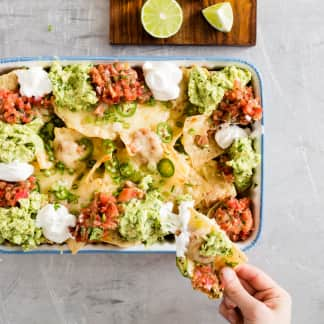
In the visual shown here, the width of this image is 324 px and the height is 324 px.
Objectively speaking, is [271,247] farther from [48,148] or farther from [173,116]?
[48,148]

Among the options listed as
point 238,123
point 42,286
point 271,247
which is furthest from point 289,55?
point 42,286

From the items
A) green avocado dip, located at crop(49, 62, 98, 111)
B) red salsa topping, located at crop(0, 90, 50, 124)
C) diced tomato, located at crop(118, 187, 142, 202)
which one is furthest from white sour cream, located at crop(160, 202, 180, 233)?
Answer: red salsa topping, located at crop(0, 90, 50, 124)

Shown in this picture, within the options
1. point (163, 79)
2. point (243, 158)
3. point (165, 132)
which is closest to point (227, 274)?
point (243, 158)

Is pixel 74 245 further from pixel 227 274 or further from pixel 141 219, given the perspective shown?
pixel 227 274

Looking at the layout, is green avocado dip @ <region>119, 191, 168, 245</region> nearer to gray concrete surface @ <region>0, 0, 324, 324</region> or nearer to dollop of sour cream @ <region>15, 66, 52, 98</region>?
gray concrete surface @ <region>0, 0, 324, 324</region>

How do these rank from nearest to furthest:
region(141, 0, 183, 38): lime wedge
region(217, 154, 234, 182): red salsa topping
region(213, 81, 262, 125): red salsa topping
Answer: region(213, 81, 262, 125): red salsa topping, region(217, 154, 234, 182): red salsa topping, region(141, 0, 183, 38): lime wedge

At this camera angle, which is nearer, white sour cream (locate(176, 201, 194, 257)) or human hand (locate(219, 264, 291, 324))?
human hand (locate(219, 264, 291, 324))

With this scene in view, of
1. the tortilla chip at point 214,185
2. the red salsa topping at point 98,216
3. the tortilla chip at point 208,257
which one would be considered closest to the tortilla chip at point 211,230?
the tortilla chip at point 208,257
